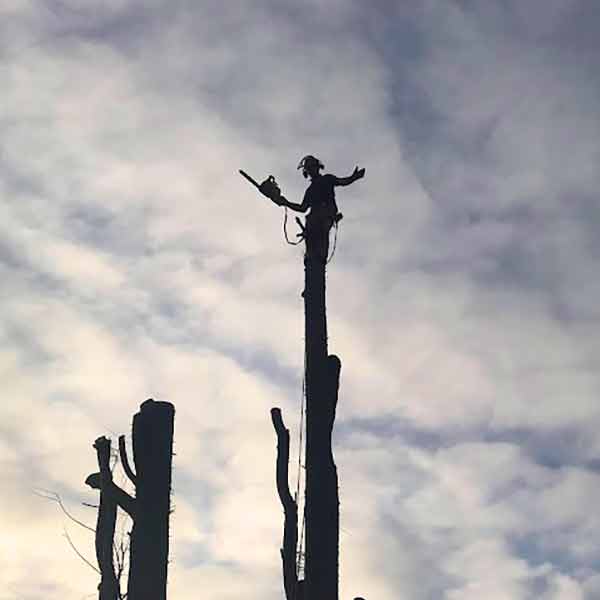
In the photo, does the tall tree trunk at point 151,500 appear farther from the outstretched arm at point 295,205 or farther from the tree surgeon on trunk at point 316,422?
the outstretched arm at point 295,205

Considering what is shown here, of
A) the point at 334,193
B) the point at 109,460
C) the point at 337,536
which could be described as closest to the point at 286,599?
the point at 337,536

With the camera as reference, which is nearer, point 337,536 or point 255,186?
point 337,536

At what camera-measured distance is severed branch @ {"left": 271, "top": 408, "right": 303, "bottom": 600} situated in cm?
893

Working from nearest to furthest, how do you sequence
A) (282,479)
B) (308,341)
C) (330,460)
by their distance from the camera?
(330,460)
(308,341)
(282,479)

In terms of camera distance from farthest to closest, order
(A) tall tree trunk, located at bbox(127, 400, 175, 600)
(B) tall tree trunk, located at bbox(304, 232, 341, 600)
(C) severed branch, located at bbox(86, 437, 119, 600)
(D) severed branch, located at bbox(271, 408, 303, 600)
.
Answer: (C) severed branch, located at bbox(86, 437, 119, 600), (D) severed branch, located at bbox(271, 408, 303, 600), (B) tall tree trunk, located at bbox(304, 232, 341, 600), (A) tall tree trunk, located at bbox(127, 400, 175, 600)

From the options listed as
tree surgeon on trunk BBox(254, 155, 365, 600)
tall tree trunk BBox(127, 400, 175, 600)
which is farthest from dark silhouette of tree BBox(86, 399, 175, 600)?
tree surgeon on trunk BBox(254, 155, 365, 600)

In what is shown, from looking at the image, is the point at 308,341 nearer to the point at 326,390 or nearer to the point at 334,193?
the point at 326,390

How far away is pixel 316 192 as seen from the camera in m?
10.3

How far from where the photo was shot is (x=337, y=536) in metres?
8.24

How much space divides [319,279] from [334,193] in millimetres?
1413

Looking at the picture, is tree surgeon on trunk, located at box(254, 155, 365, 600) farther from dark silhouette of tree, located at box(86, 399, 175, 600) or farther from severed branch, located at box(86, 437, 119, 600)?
severed branch, located at box(86, 437, 119, 600)

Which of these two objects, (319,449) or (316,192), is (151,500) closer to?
(319,449)

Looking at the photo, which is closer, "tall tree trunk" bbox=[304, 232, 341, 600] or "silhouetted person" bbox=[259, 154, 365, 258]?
"tall tree trunk" bbox=[304, 232, 341, 600]

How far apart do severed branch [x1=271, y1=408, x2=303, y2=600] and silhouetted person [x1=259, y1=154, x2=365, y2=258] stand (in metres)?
2.18
